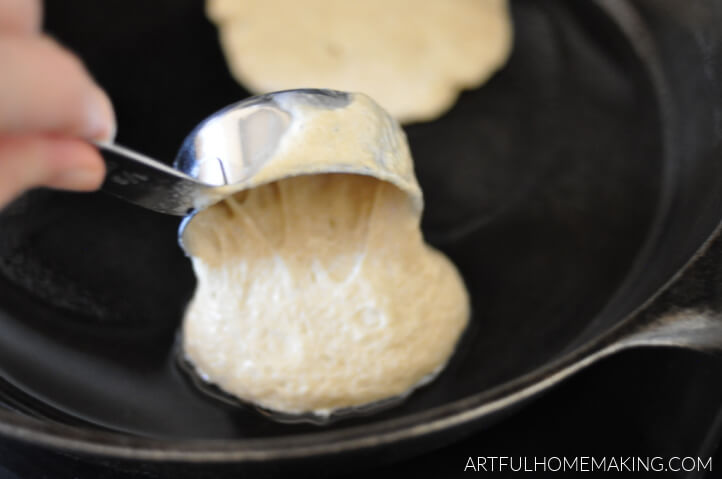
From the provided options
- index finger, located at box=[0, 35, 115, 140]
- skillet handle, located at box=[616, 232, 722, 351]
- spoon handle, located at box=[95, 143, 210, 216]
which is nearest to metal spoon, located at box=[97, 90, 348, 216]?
spoon handle, located at box=[95, 143, 210, 216]

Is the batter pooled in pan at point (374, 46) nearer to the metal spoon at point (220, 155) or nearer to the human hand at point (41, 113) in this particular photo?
the metal spoon at point (220, 155)

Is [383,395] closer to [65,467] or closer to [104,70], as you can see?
[65,467]

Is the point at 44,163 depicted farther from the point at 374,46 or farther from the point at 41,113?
the point at 374,46

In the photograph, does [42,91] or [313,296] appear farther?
[313,296]

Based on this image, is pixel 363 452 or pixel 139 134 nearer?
pixel 363 452

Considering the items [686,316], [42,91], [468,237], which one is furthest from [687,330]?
[42,91]

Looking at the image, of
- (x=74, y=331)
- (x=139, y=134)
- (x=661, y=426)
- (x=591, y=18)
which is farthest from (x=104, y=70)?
(x=661, y=426)
